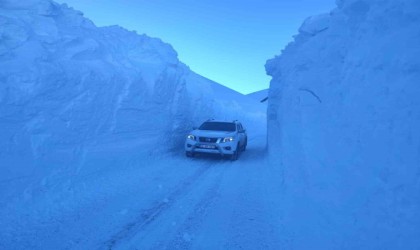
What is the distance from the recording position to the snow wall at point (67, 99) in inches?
213

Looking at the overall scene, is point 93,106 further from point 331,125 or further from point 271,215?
point 331,125

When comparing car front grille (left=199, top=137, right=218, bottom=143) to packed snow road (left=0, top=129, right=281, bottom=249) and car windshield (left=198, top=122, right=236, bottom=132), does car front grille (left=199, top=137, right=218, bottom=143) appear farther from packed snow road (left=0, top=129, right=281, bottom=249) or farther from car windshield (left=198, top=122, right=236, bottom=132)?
packed snow road (left=0, top=129, right=281, bottom=249)

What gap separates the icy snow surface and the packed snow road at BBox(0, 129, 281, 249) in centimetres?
2

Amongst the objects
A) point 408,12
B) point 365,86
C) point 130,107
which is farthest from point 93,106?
point 408,12

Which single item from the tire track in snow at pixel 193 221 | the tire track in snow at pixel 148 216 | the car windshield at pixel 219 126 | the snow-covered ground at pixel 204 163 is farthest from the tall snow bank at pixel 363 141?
the car windshield at pixel 219 126

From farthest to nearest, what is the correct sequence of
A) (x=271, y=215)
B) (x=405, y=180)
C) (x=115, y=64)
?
(x=115, y=64)
(x=271, y=215)
(x=405, y=180)

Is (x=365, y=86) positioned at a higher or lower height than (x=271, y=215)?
higher

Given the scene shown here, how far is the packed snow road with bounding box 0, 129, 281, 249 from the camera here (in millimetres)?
3977

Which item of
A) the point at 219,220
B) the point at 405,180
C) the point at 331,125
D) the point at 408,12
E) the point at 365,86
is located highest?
the point at 408,12

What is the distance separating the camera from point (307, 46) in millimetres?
7906

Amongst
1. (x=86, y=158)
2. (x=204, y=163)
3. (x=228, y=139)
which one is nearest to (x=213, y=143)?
(x=228, y=139)

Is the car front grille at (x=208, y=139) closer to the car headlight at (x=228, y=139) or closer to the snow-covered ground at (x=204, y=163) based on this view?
the car headlight at (x=228, y=139)

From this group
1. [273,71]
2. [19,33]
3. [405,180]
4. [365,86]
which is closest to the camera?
[405,180]

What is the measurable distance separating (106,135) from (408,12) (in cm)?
719
